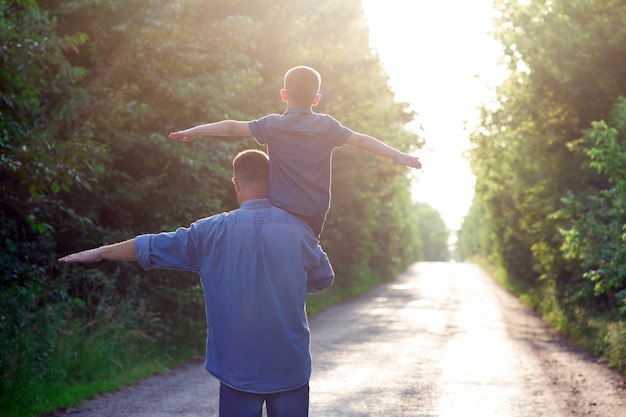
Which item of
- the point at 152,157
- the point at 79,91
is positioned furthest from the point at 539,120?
the point at 79,91

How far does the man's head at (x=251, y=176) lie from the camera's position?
3.93 meters

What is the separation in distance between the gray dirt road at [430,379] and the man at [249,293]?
568cm

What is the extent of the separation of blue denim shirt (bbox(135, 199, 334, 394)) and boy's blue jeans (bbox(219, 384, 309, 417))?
0.05 meters

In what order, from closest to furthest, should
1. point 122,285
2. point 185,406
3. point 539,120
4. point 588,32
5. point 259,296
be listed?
point 259,296, point 185,406, point 122,285, point 588,32, point 539,120

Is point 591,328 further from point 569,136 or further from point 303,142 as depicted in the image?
point 303,142

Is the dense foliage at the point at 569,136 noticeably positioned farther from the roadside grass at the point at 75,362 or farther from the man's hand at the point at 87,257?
the man's hand at the point at 87,257

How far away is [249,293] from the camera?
12.1ft

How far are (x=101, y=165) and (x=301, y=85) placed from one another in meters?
7.37

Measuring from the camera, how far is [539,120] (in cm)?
2236

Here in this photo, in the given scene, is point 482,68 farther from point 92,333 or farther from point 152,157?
point 92,333

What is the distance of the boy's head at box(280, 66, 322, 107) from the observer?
4.04 metres

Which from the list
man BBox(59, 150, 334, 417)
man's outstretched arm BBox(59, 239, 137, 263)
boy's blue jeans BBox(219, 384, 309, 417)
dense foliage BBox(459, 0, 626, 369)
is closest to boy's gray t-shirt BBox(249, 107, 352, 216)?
man BBox(59, 150, 334, 417)

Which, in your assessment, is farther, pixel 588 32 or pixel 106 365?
pixel 588 32

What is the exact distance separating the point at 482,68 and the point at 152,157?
49.8 feet
